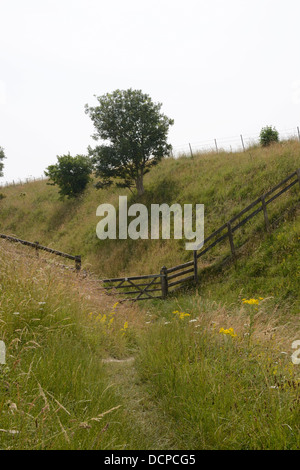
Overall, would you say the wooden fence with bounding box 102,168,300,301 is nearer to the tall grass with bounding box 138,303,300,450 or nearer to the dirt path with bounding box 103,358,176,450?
the tall grass with bounding box 138,303,300,450

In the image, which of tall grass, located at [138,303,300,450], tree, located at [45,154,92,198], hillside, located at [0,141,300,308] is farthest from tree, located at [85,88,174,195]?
tall grass, located at [138,303,300,450]

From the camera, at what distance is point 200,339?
4543mm

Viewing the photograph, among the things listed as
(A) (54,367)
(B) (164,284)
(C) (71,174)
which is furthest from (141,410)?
(C) (71,174)

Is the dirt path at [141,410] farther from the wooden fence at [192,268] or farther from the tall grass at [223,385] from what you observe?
the wooden fence at [192,268]

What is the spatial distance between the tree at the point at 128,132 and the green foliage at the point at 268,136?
21.3 feet

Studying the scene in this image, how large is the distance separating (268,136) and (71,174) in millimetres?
17146

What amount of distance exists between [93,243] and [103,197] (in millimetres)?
6252

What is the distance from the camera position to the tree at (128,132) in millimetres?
23562

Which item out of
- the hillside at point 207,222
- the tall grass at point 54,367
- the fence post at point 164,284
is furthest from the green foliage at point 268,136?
the tall grass at point 54,367

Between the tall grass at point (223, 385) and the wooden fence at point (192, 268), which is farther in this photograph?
the wooden fence at point (192, 268)

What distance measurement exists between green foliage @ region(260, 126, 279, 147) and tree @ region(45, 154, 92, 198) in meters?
15.1
